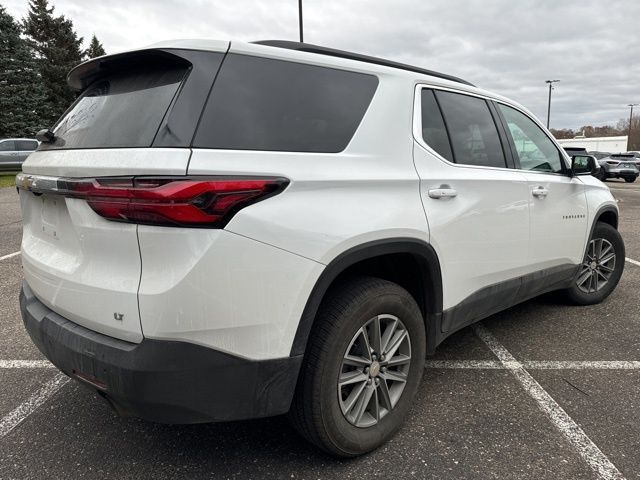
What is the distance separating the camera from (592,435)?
2.47 m

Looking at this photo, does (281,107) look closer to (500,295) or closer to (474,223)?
(474,223)

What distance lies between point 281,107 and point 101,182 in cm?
76

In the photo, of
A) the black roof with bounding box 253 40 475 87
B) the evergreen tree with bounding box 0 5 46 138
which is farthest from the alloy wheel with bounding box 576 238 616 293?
the evergreen tree with bounding box 0 5 46 138

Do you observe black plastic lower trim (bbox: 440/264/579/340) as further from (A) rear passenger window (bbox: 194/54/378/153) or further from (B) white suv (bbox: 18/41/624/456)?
(A) rear passenger window (bbox: 194/54/378/153)

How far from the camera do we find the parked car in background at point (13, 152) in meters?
19.7

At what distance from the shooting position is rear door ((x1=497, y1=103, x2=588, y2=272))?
336cm

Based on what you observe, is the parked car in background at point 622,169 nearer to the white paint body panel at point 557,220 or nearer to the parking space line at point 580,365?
the white paint body panel at point 557,220

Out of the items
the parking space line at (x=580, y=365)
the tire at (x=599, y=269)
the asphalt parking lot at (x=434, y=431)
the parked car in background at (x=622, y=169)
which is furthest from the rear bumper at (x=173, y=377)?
the parked car in background at (x=622, y=169)

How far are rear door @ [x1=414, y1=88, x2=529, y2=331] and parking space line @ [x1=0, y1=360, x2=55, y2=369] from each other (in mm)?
2626

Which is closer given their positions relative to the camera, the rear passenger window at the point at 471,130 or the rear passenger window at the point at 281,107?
the rear passenger window at the point at 281,107

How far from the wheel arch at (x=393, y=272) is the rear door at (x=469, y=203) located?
0.28 ft

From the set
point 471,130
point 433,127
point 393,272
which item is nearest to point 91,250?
point 393,272

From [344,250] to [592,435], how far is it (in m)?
1.67

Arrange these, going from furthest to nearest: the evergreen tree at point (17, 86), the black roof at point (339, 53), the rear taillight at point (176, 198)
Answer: the evergreen tree at point (17, 86), the black roof at point (339, 53), the rear taillight at point (176, 198)
